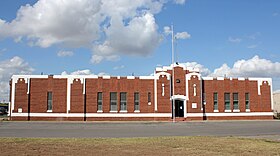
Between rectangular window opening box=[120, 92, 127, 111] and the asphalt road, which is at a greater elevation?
rectangular window opening box=[120, 92, 127, 111]

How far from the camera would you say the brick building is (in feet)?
143

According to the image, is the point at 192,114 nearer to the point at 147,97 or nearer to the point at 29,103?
the point at 147,97

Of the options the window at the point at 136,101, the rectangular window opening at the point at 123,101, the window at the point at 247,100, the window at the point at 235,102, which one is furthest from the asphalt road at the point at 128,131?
the window at the point at 247,100

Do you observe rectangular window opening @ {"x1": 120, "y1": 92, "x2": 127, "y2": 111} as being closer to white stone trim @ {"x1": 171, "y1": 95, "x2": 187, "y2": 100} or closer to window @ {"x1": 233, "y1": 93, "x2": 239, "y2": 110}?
white stone trim @ {"x1": 171, "y1": 95, "x2": 187, "y2": 100}

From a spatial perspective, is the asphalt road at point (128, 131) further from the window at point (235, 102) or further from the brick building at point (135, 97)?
the window at point (235, 102)

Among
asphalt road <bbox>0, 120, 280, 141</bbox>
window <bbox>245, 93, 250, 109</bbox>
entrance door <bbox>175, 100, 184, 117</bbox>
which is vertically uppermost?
window <bbox>245, 93, 250, 109</bbox>

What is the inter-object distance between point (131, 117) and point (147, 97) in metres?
3.38

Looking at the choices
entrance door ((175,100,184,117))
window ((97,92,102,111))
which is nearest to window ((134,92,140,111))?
window ((97,92,102,111))

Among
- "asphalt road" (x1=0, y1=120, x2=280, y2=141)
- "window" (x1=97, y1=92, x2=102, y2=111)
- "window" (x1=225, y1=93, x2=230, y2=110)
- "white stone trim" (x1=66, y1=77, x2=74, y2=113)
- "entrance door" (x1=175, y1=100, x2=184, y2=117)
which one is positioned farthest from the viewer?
"window" (x1=225, y1=93, x2=230, y2=110)

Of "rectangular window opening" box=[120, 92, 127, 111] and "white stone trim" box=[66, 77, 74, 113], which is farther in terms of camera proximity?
"rectangular window opening" box=[120, 92, 127, 111]

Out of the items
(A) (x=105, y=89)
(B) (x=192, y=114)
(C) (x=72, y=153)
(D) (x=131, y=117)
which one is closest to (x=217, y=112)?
(B) (x=192, y=114)

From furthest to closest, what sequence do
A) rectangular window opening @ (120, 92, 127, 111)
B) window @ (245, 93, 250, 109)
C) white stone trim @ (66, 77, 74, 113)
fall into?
window @ (245, 93, 250, 109)
rectangular window opening @ (120, 92, 127, 111)
white stone trim @ (66, 77, 74, 113)

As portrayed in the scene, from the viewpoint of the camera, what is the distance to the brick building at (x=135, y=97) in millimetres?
43719

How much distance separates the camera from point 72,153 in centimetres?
1301
